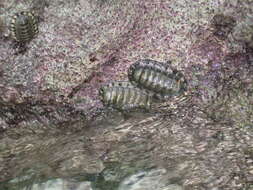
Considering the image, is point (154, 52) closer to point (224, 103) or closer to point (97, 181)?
point (224, 103)

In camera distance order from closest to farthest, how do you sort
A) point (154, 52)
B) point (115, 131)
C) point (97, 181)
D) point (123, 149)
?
point (97, 181) < point (123, 149) < point (115, 131) < point (154, 52)

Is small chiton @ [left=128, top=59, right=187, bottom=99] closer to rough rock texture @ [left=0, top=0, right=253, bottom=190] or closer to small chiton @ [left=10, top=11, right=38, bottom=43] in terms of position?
rough rock texture @ [left=0, top=0, right=253, bottom=190]

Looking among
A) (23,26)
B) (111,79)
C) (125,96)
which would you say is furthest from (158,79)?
(23,26)

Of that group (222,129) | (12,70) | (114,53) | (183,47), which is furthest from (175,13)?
(12,70)

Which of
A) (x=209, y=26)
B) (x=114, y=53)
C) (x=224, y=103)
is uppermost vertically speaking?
(x=209, y=26)

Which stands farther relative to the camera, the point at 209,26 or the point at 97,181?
the point at 209,26

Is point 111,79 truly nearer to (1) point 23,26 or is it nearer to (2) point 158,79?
(2) point 158,79

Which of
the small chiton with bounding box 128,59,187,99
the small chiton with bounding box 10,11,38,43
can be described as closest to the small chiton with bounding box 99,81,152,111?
the small chiton with bounding box 128,59,187,99
